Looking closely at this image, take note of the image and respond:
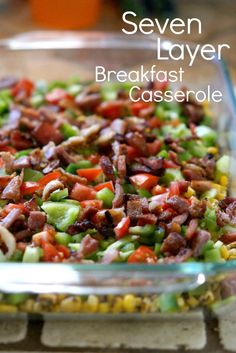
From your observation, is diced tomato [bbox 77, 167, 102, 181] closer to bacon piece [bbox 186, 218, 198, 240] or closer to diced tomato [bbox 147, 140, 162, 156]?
diced tomato [bbox 147, 140, 162, 156]

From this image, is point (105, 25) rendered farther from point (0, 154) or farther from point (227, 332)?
point (227, 332)

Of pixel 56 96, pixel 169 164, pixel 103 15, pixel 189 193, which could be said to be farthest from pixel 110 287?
pixel 103 15

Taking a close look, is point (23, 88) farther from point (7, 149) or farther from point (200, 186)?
point (200, 186)

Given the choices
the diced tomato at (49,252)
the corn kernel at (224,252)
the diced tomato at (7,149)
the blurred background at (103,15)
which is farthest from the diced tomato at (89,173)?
the blurred background at (103,15)

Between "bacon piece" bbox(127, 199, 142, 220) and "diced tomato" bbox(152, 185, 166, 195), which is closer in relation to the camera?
"bacon piece" bbox(127, 199, 142, 220)

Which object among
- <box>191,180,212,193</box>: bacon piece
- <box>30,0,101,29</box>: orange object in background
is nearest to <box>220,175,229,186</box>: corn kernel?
<box>191,180,212,193</box>: bacon piece

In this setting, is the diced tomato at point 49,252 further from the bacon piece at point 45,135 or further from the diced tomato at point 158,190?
the bacon piece at point 45,135

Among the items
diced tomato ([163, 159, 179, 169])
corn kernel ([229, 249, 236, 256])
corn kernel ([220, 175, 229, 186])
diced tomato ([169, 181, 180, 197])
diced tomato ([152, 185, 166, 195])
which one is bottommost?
corn kernel ([229, 249, 236, 256])
